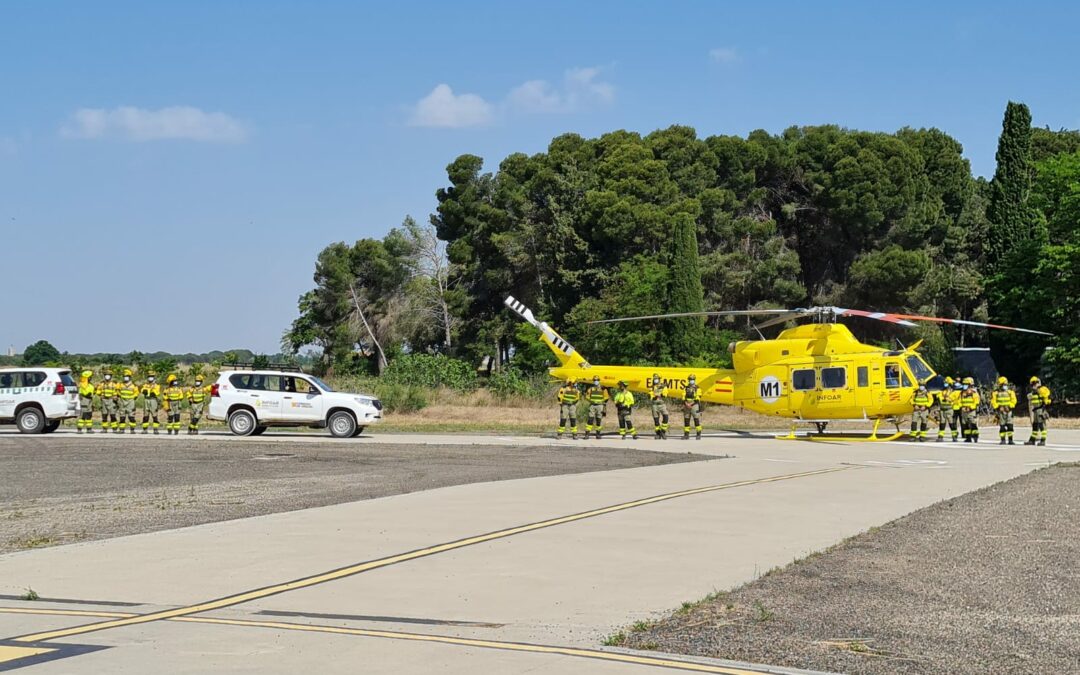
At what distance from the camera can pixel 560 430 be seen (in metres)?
30.7

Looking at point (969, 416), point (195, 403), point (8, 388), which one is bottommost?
point (969, 416)

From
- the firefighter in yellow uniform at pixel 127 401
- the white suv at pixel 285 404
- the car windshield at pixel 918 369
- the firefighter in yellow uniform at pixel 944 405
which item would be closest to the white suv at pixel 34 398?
the firefighter in yellow uniform at pixel 127 401

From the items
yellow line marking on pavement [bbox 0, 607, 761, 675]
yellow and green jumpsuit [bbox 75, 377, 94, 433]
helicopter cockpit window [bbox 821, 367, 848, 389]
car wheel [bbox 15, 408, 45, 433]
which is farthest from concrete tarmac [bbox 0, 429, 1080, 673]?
yellow and green jumpsuit [bbox 75, 377, 94, 433]

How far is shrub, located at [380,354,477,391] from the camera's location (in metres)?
51.4

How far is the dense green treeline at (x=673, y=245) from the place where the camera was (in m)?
57.0

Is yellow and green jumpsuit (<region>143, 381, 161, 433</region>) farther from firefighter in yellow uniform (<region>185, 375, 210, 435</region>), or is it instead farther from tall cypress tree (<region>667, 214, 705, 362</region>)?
tall cypress tree (<region>667, 214, 705, 362</region>)

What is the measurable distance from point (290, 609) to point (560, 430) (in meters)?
22.9

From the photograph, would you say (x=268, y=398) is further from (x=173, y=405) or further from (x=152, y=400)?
(x=152, y=400)

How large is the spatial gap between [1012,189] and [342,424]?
31165 millimetres

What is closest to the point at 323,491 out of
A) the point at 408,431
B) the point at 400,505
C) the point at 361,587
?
the point at 400,505

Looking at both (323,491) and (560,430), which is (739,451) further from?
(323,491)

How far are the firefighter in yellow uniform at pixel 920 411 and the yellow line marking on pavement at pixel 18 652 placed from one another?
2556cm

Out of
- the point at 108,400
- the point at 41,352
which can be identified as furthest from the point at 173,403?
the point at 41,352

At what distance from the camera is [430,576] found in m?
9.27
